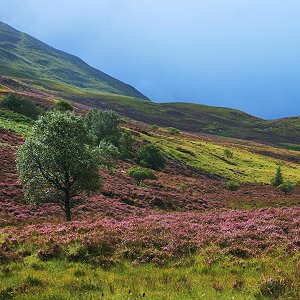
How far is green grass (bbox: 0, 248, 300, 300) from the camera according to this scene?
9398 millimetres

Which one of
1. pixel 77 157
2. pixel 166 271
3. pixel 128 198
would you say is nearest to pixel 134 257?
pixel 166 271

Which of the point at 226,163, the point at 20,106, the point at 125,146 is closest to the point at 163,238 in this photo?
the point at 125,146

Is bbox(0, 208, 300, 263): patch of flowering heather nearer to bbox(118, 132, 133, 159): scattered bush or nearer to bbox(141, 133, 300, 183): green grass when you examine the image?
bbox(118, 132, 133, 159): scattered bush

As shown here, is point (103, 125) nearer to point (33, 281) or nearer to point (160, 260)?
point (160, 260)

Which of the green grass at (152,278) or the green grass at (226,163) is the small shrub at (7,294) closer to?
the green grass at (152,278)

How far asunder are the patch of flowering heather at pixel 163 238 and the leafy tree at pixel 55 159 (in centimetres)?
977

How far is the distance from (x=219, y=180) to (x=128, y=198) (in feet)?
138

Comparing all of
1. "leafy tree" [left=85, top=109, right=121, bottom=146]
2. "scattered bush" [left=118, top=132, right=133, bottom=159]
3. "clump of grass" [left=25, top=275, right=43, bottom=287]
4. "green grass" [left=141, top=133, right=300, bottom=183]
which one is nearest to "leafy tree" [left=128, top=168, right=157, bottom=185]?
"scattered bush" [left=118, top=132, right=133, bottom=159]

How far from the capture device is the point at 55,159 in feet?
89.5

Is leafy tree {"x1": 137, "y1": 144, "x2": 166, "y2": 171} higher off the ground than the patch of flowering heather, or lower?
higher

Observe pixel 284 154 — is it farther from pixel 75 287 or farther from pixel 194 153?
pixel 75 287

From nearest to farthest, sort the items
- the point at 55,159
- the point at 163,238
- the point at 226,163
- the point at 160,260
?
the point at 160,260 → the point at 163,238 → the point at 55,159 → the point at 226,163

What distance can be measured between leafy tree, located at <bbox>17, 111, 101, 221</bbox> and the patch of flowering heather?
9.77 meters

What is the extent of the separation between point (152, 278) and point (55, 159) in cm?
1838
